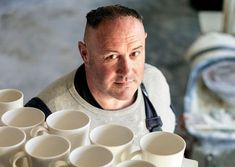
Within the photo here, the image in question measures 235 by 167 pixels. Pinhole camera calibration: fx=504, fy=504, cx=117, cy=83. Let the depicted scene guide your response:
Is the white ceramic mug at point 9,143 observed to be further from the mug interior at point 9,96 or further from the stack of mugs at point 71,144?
the mug interior at point 9,96

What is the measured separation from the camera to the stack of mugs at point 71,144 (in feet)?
2.47

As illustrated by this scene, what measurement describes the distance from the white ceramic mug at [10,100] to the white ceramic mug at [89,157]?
20 cm

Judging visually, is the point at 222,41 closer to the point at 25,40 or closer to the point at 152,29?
the point at 152,29

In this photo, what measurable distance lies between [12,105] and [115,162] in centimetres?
24

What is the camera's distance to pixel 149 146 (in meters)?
0.83

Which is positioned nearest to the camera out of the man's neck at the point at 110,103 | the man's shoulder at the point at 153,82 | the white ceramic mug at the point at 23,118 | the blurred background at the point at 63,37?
the white ceramic mug at the point at 23,118

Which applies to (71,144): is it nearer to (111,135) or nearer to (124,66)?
(111,135)

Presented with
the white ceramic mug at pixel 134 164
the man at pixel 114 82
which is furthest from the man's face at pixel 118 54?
the white ceramic mug at pixel 134 164

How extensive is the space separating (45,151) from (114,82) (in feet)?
0.71

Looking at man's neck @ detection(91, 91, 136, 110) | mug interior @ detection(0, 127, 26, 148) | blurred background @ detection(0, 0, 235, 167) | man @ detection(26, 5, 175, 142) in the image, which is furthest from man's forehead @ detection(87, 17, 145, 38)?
blurred background @ detection(0, 0, 235, 167)

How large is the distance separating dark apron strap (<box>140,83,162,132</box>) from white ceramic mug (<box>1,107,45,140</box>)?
11.6 inches

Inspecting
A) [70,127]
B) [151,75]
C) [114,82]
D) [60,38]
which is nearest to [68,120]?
[70,127]

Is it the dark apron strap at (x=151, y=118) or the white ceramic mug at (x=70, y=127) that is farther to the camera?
the dark apron strap at (x=151, y=118)

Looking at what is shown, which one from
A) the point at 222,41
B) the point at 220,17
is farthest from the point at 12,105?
the point at 220,17
